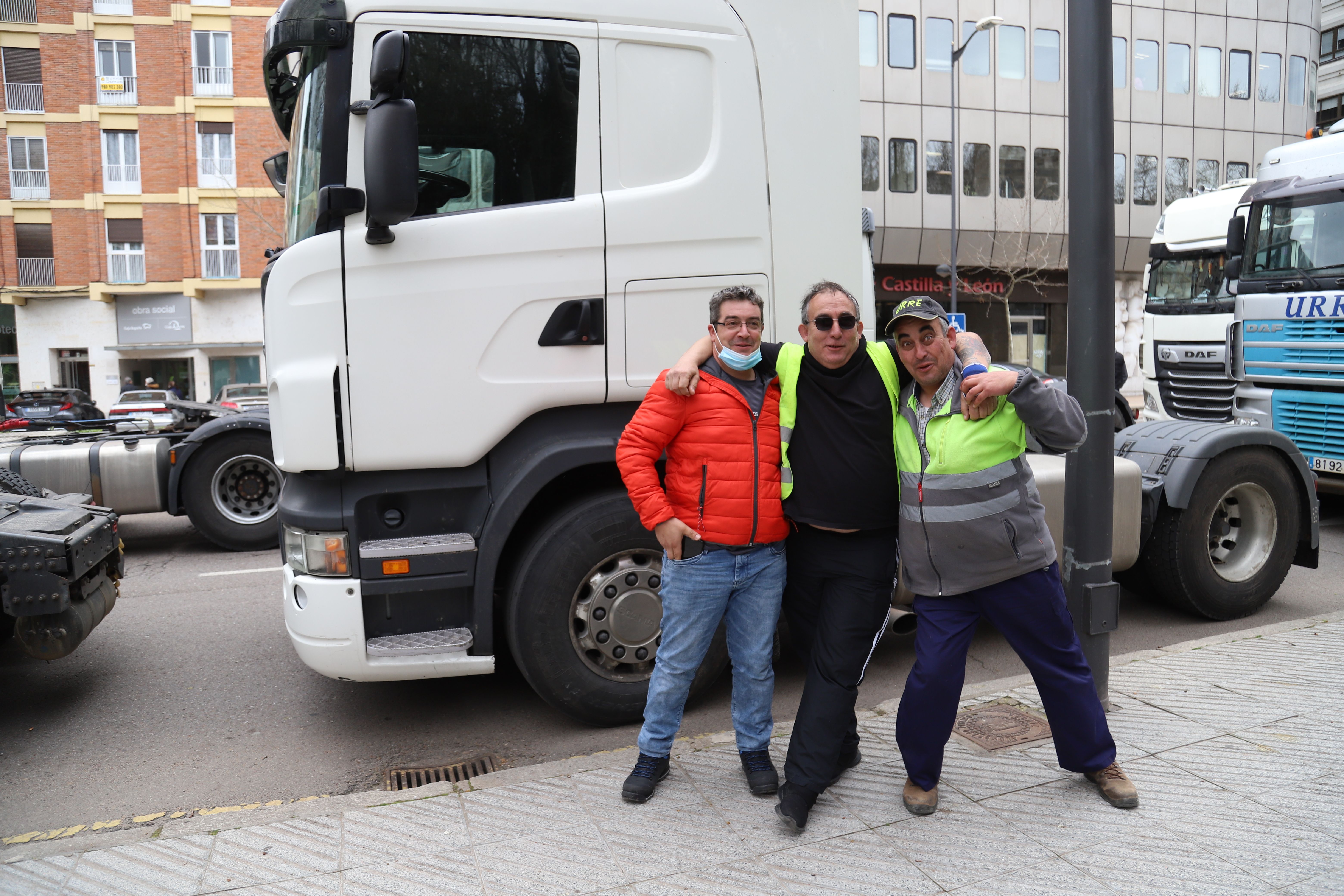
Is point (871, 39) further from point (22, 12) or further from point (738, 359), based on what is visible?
point (22, 12)

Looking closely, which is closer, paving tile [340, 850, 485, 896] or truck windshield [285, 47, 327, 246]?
paving tile [340, 850, 485, 896]

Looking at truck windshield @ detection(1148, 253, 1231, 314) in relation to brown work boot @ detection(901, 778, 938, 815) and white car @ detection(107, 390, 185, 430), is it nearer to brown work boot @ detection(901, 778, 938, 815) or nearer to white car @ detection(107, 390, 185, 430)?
brown work boot @ detection(901, 778, 938, 815)

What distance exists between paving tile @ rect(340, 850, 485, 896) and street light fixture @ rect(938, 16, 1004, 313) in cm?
1952

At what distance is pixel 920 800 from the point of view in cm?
321

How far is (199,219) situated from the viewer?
3086 centimetres

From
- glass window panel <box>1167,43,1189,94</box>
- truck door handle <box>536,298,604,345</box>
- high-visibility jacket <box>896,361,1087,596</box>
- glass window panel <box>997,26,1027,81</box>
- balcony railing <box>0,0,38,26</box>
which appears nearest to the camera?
high-visibility jacket <box>896,361,1087,596</box>

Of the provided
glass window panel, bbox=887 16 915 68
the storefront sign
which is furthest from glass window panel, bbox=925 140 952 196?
the storefront sign

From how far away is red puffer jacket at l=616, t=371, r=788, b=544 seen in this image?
10.6 ft

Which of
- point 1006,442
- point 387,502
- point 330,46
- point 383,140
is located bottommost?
point 387,502

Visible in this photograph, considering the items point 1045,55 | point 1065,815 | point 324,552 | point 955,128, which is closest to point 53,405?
point 324,552

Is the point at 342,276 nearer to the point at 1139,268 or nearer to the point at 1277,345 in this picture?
the point at 1277,345

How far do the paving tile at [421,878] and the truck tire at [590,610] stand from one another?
98cm

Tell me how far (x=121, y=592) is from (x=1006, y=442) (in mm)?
6519

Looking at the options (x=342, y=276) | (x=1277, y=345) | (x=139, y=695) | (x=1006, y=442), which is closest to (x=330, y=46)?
(x=342, y=276)
